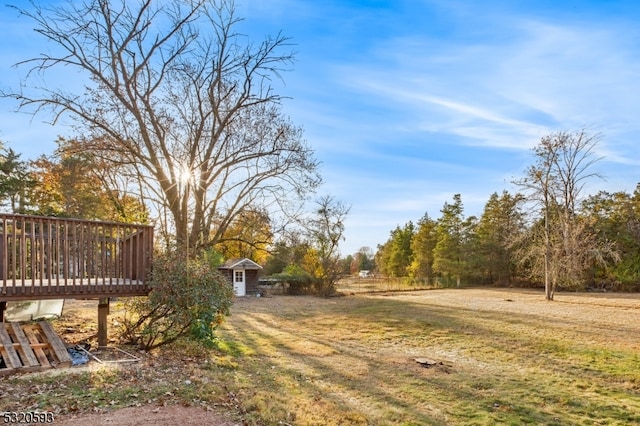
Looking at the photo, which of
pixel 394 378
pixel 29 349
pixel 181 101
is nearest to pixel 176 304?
pixel 29 349

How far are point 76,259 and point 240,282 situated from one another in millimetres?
16348

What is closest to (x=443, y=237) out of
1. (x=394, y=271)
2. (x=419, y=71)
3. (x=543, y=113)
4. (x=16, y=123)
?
(x=394, y=271)

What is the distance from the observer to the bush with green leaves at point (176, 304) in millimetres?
6109

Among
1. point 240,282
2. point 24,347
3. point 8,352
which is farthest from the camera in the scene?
point 240,282

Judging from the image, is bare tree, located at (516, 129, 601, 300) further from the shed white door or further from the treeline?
the shed white door

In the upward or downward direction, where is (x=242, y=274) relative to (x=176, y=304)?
downward

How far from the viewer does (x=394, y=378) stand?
229 inches

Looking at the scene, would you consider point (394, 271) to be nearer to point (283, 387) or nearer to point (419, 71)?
point (419, 71)

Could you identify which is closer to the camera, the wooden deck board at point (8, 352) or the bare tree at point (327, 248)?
the wooden deck board at point (8, 352)

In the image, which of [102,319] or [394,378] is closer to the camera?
[394,378]

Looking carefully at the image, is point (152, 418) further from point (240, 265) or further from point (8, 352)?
point (240, 265)

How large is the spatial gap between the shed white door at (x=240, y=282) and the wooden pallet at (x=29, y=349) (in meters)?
16.5

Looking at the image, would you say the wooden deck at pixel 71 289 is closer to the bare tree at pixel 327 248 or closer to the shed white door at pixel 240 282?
the shed white door at pixel 240 282

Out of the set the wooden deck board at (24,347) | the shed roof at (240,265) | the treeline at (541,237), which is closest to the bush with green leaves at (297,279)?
the shed roof at (240,265)
